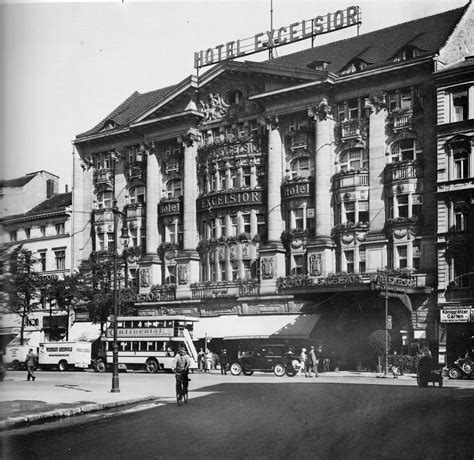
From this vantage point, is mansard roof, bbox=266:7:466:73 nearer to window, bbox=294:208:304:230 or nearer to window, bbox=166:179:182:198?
window, bbox=294:208:304:230

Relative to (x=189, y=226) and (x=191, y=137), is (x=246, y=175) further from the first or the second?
(x=189, y=226)

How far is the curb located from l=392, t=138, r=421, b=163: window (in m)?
28.3

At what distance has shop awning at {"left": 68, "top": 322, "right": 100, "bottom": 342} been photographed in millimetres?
62188

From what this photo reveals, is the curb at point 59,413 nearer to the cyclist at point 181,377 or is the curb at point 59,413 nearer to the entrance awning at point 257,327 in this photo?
the cyclist at point 181,377

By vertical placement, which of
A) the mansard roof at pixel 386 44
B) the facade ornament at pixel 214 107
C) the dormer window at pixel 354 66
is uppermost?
the mansard roof at pixel 386 44

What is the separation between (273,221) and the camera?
184 feet

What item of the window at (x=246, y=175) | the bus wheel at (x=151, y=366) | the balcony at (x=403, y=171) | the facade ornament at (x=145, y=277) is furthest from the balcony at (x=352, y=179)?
the facade ornament at (x=145, y=277)

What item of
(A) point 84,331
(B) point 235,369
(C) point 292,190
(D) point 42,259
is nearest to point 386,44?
(C) point 292,190

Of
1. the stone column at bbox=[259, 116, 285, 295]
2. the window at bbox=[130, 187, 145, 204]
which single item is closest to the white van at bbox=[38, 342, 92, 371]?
the stone column at bbox=[259, 116, 285, 295]

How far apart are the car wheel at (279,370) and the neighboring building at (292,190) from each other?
4.20m

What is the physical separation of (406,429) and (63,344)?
4109cm

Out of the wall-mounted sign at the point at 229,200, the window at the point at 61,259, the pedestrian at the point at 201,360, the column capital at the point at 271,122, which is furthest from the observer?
the window at the point at 61,259

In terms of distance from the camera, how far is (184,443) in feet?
55.5

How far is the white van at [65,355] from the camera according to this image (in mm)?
55656
